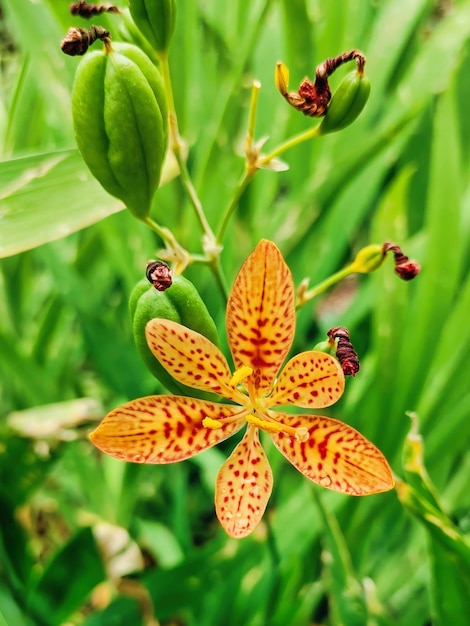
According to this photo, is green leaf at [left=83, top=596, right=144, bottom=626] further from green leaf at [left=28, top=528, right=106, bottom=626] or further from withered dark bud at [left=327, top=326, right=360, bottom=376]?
withered dark bud at [left=327, top=326, right=360, bottom=376]

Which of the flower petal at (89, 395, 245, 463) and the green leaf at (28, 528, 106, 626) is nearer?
the flower petal at (89, 395, 245, 463)

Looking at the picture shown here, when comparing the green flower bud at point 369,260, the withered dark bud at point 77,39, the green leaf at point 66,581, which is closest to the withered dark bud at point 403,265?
the green flower bud at point 369,260

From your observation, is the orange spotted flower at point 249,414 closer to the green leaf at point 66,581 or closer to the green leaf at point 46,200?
the green leaf at point 46,200

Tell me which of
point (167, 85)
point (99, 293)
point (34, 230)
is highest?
point (167, 85)

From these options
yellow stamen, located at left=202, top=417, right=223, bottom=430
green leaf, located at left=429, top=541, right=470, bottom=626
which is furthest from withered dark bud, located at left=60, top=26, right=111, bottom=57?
green leaf, located at left=429, top=541, right=470, bottom=626

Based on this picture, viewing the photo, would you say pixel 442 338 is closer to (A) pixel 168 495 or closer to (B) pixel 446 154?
(B) pixel 446 154

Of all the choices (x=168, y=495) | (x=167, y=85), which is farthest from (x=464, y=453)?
(x=167, y=85)
